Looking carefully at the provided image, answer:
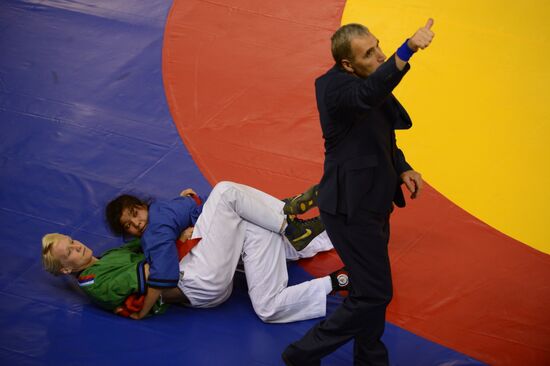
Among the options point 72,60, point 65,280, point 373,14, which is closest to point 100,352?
point 65,280

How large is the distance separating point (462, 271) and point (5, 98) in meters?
4.02

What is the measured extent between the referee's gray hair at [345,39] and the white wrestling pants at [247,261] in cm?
127

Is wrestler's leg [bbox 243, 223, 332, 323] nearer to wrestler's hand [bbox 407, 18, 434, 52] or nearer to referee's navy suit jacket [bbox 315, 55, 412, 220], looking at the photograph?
referee's navy suit jacket [bbox 315, 55, 412, 220]

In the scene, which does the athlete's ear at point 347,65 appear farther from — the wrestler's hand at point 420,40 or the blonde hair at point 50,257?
the blonde hair at point 50,257

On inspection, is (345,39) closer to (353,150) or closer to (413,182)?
(353,150)

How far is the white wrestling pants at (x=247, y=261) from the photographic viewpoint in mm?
4074

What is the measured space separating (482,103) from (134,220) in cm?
309

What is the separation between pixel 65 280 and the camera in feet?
14.4

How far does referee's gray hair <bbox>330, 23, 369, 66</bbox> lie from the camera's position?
3193 mm

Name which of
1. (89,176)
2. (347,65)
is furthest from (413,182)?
(89,176)

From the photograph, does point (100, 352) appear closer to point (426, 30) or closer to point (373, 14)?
point (426, 30)

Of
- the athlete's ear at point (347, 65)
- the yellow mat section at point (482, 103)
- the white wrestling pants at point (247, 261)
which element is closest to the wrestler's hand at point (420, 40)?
the athlete's ear at point (347, 65)

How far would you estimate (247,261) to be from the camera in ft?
13.7

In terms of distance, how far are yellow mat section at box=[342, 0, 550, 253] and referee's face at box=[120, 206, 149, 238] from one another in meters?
2.13
